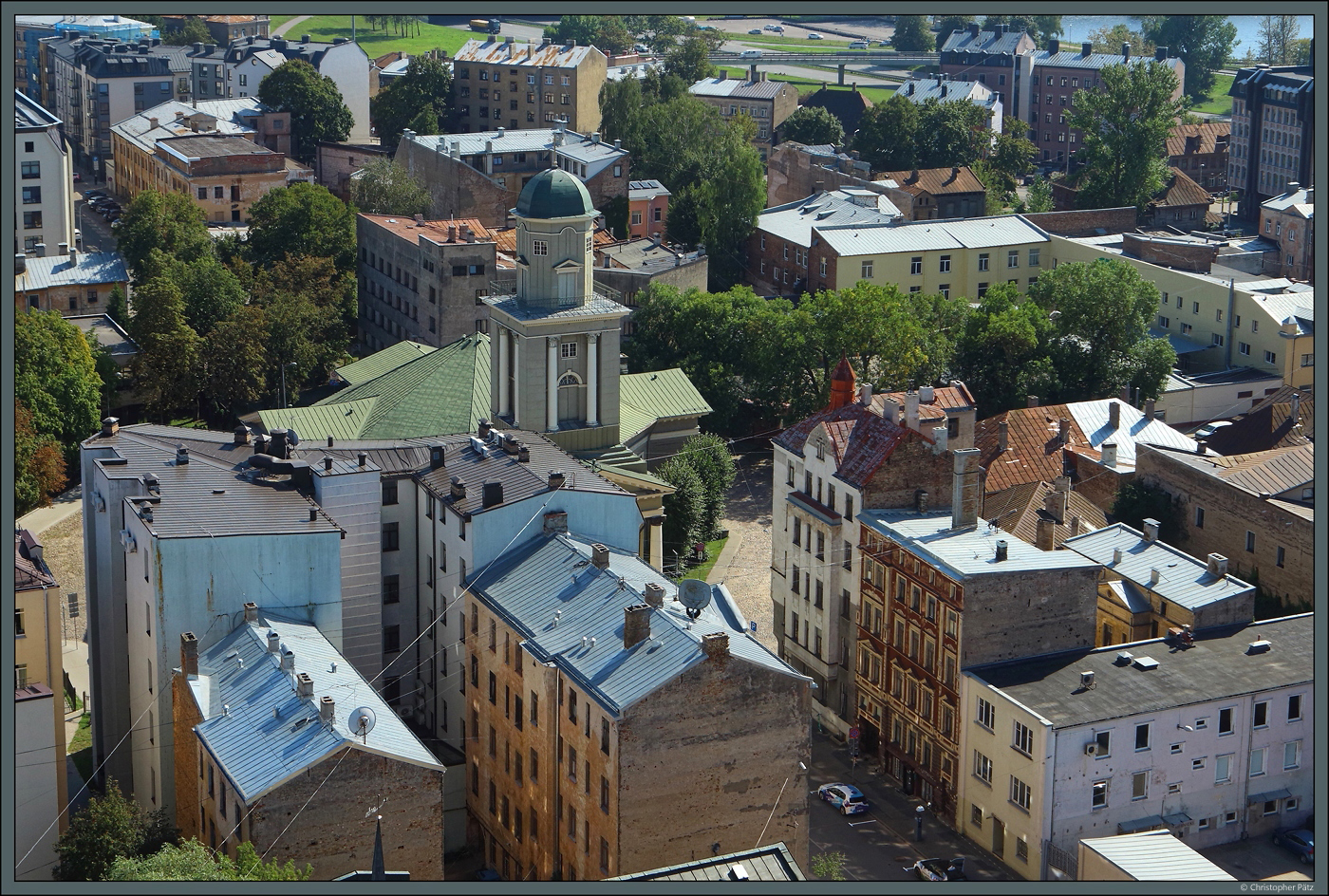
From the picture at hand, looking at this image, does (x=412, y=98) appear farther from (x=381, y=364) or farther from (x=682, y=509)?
(x=682, y=509)

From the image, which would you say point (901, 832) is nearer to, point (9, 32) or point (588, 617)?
point (588, 617)

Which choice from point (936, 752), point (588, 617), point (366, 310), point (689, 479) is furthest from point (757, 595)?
point (366, 310)

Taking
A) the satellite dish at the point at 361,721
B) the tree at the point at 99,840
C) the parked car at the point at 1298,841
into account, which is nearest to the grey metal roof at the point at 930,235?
the parked car at the point at 1298,841

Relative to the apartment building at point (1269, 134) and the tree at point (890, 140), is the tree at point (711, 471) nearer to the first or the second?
the tree at point (890, 140)

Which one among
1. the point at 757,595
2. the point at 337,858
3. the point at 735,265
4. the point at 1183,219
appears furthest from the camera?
the point at 1183,219

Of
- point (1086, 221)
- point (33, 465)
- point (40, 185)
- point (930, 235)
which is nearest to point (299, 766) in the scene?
point (33, 465)

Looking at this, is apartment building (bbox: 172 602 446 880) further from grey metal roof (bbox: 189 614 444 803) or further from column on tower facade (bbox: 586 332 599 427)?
column on tower facade (bbox: 586 332 599 427)

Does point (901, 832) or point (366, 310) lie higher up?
point (366, 310)
